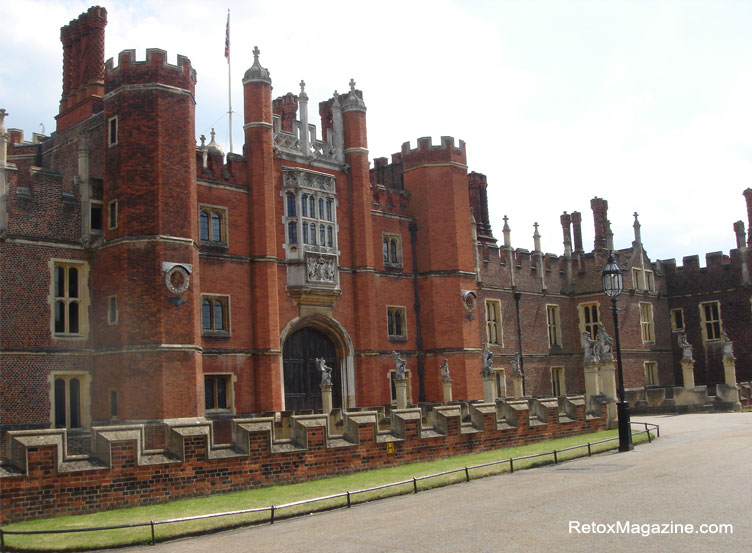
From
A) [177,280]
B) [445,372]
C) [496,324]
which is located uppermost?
[177,280]

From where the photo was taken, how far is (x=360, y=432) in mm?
18797

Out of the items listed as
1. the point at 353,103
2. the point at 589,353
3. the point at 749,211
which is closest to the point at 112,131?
the point at 353,103

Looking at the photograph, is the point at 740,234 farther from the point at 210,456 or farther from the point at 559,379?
the point at 210,456

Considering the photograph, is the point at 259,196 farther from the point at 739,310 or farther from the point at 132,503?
the point at 739,310

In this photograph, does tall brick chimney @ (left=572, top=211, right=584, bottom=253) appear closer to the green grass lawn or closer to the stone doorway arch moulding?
the stone doorway arch moulding

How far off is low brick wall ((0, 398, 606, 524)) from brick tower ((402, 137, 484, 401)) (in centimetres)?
919

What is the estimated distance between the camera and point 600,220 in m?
45.1

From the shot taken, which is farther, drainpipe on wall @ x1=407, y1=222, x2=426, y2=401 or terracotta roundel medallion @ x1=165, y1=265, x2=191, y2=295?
drainpipe on wall @ x1=407, y1=222, x2=426, y2=401

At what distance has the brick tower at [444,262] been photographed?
3209 centimetres

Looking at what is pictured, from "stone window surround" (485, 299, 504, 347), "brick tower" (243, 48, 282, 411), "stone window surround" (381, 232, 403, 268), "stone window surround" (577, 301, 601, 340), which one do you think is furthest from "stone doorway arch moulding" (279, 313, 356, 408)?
"stone window surround" (577, 301, 601, 340)

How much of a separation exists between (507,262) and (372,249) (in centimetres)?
1041

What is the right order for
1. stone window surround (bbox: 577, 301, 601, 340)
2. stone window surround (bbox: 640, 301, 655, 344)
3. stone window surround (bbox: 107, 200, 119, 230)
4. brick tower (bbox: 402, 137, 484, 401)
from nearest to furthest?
stone window surround (bbox: 107, 200, 119, 230)
brick tower (bbox: 402, 137, 484, 401)
stone window surround (bbox: 577, 301, 601, 340)
stone window surround (bbox: 640, 301, 655, 344)

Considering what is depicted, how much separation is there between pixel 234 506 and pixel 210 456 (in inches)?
86.1

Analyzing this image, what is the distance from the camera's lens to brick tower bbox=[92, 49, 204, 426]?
867 inches
